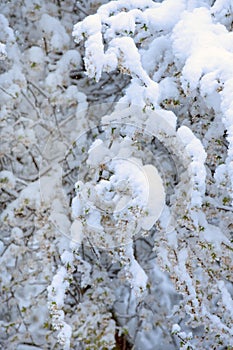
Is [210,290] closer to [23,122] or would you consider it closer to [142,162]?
[142,162]

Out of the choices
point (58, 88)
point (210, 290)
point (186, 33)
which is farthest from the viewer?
point (58, 88)

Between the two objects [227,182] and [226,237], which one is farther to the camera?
[226,237]

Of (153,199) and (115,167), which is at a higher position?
(115,167)

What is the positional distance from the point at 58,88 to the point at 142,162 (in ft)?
4.37

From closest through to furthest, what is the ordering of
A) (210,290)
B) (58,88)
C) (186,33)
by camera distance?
(186,33)
(210,290)
(58,88)

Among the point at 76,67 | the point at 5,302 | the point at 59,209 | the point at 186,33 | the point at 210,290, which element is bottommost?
A: the point at 5,302

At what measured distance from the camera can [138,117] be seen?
2797mm

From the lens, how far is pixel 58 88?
4160mm

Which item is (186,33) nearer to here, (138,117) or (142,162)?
(138,117)

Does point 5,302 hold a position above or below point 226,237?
below

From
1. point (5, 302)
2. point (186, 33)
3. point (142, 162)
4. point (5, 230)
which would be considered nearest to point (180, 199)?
point (142, 162)

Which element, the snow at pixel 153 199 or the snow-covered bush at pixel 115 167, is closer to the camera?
the snow-covered bush at pixel 115 167

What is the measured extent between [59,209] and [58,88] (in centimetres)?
91

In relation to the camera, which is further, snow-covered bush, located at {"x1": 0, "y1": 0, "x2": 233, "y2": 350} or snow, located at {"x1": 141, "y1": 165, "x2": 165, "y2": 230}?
snow, located at {"x1": 141, "y1": 165, "x2": 165, "y2": 230}
